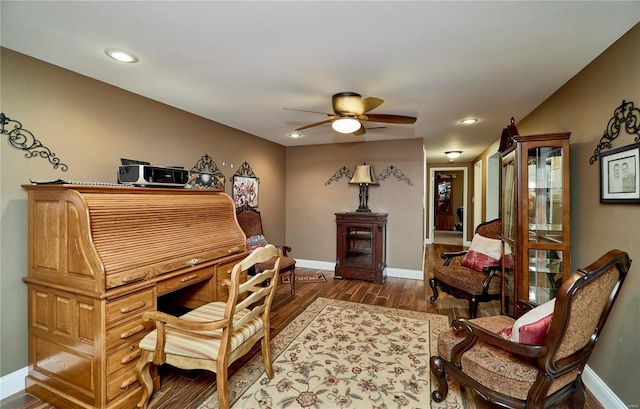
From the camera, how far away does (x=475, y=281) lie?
2.96 meters

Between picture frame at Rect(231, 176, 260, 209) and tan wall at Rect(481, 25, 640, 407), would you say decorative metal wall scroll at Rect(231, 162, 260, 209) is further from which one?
tan wall at Rect(481, 25, 640, 407)

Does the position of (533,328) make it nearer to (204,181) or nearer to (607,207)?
(607,207)

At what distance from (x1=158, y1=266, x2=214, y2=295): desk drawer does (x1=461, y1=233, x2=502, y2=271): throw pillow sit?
2997 millimetres

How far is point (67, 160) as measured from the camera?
2211 millimetres

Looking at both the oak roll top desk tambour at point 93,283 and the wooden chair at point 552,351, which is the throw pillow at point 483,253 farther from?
the oak roll top desk tambour at point 93,283

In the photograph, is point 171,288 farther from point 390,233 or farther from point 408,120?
point 390,233

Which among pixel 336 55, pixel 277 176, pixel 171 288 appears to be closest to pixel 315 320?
pixel 171 288

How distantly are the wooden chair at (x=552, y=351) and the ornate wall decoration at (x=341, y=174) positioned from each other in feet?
12.0

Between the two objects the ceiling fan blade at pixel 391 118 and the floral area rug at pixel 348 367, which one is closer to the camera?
the floral area rug at pixel 348 367

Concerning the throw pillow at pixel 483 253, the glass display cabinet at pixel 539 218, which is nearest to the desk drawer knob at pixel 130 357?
the glass display cabinet at pixel 539 218

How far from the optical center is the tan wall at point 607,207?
1.67 meters

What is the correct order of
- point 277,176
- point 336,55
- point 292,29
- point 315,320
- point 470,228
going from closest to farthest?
1. point 292,29
2. point 336,55
3. point 315,320
4. point 277,176
5. point 470,228

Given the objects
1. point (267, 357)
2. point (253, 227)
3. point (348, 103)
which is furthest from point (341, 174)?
point (267, 357)

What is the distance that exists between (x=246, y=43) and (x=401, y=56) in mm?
1087
